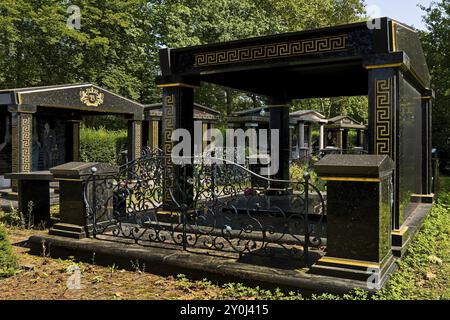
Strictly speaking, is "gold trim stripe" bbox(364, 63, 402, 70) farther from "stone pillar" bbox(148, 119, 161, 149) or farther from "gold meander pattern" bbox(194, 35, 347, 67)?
"stone pillar" bbox(148, 119, 161, 149)

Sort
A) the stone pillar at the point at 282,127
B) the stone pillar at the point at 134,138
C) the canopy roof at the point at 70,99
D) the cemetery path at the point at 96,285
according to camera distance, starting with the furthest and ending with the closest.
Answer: the stone pillar at the point at 134,138 → the canopy roof at the point at 70,99 → the stone pillar at the point at 282,127 → the cemetery path at the point at 96,285

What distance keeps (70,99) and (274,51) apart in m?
8.97

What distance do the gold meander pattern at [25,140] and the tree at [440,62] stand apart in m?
17.6

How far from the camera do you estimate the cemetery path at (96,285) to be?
475 centimetres

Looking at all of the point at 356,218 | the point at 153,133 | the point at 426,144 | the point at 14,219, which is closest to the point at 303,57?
the point at 356,218

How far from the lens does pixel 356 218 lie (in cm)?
448

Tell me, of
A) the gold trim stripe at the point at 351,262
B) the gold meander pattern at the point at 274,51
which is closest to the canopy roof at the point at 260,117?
the gold meander pattern at the point at 274,51

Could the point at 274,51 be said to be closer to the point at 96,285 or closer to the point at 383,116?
the point at 383,116

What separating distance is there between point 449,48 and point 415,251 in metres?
16.8

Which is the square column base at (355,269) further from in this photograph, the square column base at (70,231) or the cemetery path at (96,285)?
the square column base at (70,231)
